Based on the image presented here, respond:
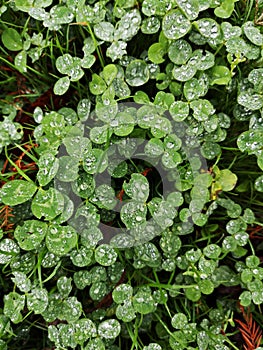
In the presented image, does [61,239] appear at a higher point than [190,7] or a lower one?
lower

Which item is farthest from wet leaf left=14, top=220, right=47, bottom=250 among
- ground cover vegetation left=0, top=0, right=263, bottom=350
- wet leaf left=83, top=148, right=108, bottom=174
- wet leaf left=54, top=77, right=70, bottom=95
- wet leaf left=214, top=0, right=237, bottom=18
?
wet leaf left=214, top=0, right=237, bottom=18

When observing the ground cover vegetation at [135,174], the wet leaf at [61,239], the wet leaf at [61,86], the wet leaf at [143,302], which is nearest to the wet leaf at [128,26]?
the ground cover vegetation at [135,174]

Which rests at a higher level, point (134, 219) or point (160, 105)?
point (160, 105)

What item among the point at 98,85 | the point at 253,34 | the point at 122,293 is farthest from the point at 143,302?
the point at 253,34

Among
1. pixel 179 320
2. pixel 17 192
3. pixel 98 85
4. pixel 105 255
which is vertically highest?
pixel 98 85

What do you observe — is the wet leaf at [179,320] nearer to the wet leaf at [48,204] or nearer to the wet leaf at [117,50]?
the wet leaf at [48,204]

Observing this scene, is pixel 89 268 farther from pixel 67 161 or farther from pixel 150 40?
pixel 150 40

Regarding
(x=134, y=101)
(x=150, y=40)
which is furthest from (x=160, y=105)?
(x=150, y=40)

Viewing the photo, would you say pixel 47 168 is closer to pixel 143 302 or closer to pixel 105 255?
pixel 105 255
